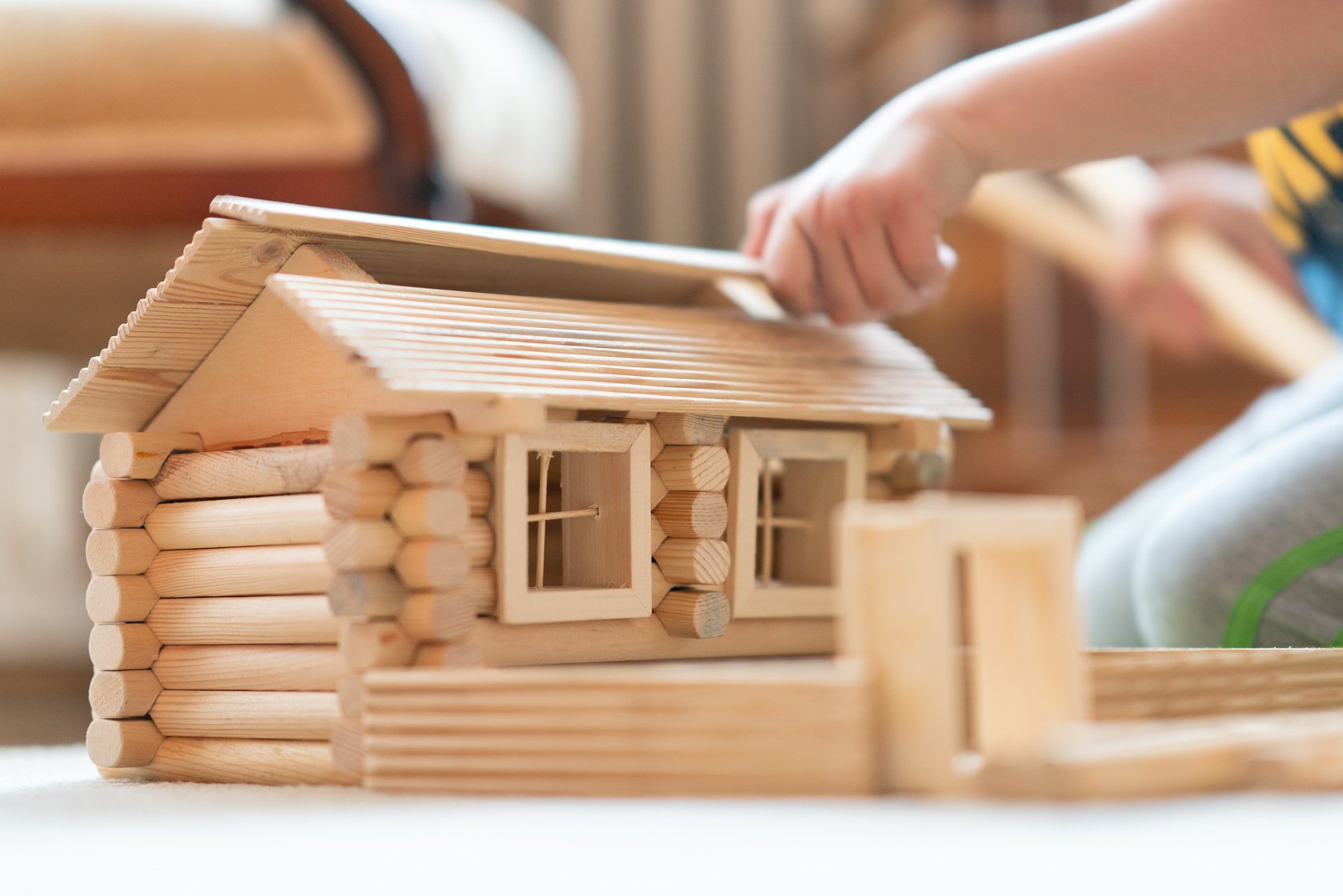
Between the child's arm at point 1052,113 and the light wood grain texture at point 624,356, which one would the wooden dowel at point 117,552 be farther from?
the child's arm at point 1052,113

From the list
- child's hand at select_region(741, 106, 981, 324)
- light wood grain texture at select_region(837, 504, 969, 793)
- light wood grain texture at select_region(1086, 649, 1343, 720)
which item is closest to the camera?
light wood grain texture at select_region(837, 504, 969, 793)

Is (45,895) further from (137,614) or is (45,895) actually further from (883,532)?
(137,614)

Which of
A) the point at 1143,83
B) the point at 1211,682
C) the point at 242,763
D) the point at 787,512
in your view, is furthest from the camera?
the point at 787,512

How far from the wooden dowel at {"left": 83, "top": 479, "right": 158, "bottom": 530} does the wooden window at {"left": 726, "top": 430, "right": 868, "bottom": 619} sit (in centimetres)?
49

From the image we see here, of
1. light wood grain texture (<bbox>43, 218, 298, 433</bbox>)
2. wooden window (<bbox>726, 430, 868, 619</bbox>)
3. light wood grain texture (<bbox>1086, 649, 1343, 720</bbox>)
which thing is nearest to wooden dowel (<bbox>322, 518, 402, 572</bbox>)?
light wood grain texture (<bbox>43, 218, 298, 433</bbox>)

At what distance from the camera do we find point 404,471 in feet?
3.13

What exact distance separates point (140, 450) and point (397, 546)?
1.07ft

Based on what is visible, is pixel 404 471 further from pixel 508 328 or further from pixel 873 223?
pixel 873 223

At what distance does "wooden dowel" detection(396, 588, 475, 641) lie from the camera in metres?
0.95

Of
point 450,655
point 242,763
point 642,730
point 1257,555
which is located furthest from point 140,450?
point 1257,555

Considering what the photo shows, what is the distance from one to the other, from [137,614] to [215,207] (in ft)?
1.14

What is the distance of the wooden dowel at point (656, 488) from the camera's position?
1139 mm

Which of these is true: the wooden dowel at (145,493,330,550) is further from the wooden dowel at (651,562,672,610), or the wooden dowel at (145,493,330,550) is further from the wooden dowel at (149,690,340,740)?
the wooden dowel at (651,562,672,610)

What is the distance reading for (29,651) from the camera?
3.26 metres
